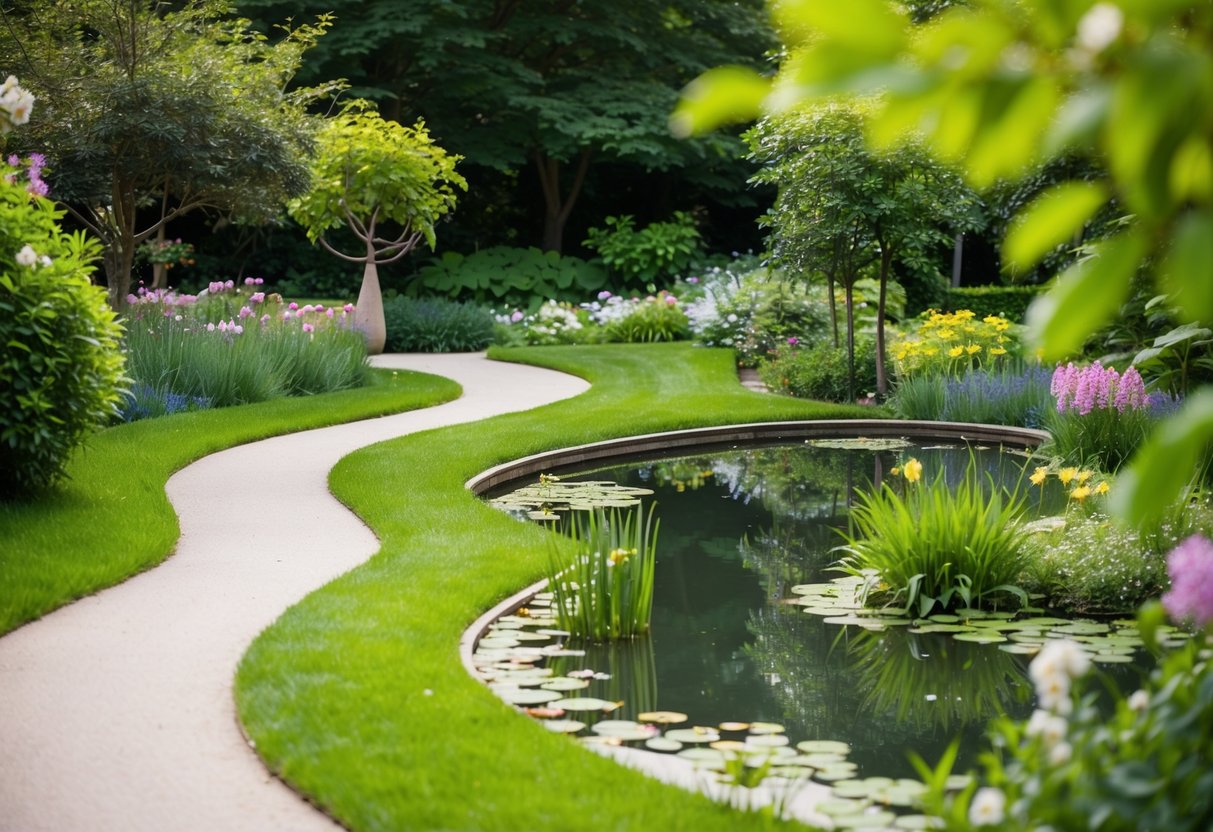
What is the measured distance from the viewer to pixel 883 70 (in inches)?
44.3

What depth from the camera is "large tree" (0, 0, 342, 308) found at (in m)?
10.9

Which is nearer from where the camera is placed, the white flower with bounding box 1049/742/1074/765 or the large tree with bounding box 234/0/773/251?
the white flower with bounding box 1049/742/1074/765

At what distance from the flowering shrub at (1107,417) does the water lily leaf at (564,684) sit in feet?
16.8

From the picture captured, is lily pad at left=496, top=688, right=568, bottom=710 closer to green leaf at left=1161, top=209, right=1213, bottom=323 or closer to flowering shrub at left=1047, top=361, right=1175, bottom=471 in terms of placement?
green leaf at left=1161, top=209, right=1213, bottom=323

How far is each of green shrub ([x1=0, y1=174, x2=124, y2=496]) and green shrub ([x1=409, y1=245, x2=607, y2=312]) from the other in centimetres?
1589

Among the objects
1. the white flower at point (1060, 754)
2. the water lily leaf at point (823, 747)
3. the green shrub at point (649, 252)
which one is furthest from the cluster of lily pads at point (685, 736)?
the green shrub at point (649, 252)

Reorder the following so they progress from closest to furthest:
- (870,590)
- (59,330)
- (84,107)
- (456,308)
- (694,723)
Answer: (694,723) → (870,590) → (59,330) → (84,107) → (456,308)

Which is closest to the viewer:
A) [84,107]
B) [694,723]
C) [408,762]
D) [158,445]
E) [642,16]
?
[408,762]

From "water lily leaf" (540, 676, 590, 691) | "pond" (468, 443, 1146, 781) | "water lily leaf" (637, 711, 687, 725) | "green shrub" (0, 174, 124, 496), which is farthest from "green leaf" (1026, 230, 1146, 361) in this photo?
"green shrub" (0, 174, 124, 496)

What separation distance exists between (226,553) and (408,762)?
3015mm

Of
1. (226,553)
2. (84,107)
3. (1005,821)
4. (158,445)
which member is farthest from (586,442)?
(1005,821)

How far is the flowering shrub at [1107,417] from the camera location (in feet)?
27.7

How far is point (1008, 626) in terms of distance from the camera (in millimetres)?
5359

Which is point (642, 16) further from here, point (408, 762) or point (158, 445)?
point (408, 762)
